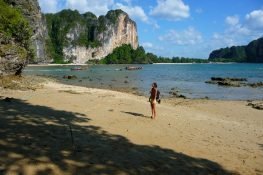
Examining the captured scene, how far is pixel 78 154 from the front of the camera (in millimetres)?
8609

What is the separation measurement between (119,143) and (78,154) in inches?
76.7

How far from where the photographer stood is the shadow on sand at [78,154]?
7.69 metres

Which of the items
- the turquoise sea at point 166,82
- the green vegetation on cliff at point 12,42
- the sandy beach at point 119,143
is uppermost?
the green vegetation on cliff at point 12,42

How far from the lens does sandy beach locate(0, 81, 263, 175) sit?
26.3 ft

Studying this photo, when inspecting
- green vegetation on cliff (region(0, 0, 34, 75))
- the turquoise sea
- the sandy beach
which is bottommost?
the turquoise sea

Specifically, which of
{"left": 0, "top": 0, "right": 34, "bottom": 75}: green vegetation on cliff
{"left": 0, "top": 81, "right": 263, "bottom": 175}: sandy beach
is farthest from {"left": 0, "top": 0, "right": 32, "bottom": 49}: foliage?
{"left": 0, "top": 81, "right": 263, "bottom": 175}: sandy beach

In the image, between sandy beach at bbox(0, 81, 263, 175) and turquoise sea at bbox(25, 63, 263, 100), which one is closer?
sandy beach at bbox(0, 81, 263, 175)

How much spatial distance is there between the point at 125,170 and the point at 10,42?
25683mm

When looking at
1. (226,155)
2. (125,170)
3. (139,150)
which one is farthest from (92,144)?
(226,155)

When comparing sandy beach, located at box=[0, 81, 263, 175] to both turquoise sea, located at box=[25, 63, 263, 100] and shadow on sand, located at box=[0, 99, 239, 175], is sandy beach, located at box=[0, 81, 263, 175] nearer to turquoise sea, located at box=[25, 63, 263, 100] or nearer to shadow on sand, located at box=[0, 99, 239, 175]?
shadow on sand, located at box=[0, 99, 239, 175]

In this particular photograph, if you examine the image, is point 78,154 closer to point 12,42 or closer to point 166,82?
point 12,42

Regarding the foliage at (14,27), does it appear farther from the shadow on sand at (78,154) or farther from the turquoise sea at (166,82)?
the shadow on sand at (78,154)

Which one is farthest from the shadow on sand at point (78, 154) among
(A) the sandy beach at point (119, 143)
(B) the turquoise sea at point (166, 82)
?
(B) the turquoise sea at point (166, 82)

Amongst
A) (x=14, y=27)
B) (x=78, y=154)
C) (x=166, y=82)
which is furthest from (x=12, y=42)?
(x=166, y=82)
